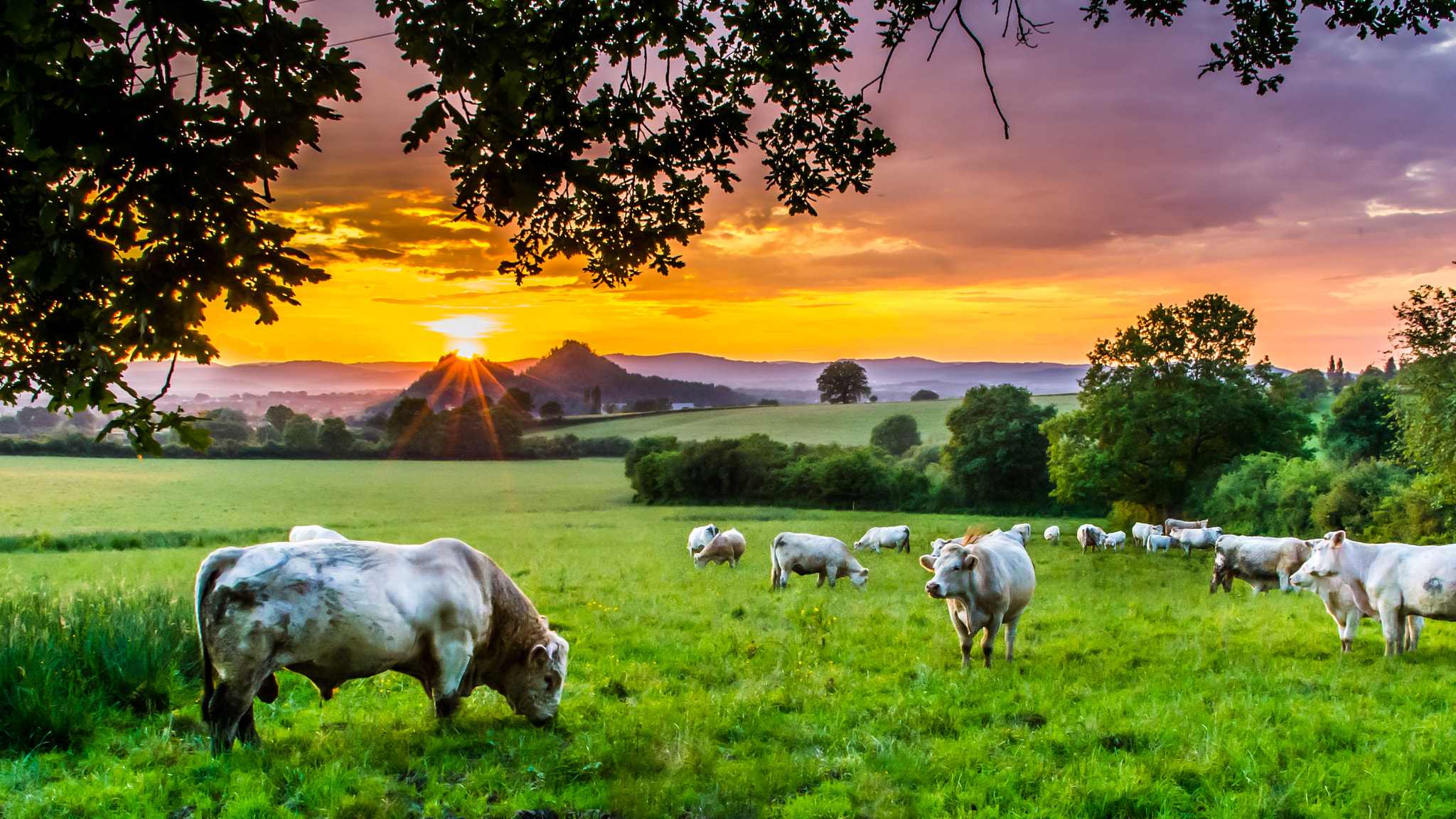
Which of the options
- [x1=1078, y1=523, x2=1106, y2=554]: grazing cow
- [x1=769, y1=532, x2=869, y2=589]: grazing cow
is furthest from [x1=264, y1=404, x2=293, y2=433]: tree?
[x1=1078, y1=523, x2=1106, y2=554]: grazing cow

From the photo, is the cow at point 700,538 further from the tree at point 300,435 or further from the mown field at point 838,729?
the tree at point 300,435

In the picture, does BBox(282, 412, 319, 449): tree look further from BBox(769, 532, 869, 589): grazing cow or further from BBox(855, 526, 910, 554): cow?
BBox(769, 532, 869, 589): grazing cow

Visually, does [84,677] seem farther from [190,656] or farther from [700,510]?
[700,510]

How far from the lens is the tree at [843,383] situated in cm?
10550

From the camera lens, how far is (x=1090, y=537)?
1229 inches

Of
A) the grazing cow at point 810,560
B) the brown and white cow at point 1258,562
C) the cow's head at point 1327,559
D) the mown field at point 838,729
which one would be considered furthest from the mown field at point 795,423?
the cow's head at point 1327,559

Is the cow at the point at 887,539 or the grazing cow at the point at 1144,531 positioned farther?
the grazing cow at the point at 1144,531

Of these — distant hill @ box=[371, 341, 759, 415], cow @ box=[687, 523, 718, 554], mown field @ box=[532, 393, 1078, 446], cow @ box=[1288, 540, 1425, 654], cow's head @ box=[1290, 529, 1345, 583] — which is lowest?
cow @ box=[687, 523, 718, 554]

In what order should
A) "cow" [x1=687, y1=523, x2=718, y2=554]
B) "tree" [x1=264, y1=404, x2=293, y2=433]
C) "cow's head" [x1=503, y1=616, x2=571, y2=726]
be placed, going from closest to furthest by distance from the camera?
"cow's head" [x1=503, y1=616, x2=571, y2=726], "cow" [x1=687, y1=523, x2=718, y2=554], "tree" [x1=264, y1=404, x2=293, y2=433]

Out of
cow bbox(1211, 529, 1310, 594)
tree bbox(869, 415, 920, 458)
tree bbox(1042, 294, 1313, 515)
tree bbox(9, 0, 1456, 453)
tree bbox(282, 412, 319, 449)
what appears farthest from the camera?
tree bbox(869, 415, 920, 458)

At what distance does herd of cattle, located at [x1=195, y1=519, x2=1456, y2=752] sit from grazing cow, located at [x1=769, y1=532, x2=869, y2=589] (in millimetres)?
7351

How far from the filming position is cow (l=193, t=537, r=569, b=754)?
6.03 meters

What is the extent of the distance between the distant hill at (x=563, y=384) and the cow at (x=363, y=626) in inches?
2958

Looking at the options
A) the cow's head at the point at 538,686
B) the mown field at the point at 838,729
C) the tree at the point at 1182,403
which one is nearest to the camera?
the mown field at the point at 838,729
